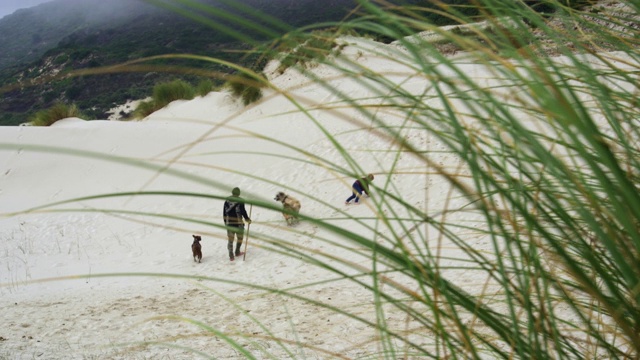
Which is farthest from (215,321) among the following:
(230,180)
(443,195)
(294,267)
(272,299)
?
(230,180)

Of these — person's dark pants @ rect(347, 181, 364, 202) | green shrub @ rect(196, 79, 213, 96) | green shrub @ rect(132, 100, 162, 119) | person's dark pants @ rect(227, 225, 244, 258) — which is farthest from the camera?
green shrub @ rect(132, 100, 162, 119)

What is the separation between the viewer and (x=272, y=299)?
7371 millimetres

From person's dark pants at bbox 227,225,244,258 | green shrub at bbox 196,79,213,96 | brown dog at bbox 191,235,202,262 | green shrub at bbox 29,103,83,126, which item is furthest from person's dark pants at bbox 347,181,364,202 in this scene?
green shrub at bbox 196,79,213,96

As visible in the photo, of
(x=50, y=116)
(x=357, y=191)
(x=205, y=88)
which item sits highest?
(x=357, y=191)

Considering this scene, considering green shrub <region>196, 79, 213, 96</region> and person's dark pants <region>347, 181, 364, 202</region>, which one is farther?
green shrub <region>196, 79, 213, 96</region>

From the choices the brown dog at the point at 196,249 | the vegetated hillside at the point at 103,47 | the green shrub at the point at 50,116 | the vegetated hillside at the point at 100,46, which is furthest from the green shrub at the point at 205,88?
the brown dog at the point at 196,249

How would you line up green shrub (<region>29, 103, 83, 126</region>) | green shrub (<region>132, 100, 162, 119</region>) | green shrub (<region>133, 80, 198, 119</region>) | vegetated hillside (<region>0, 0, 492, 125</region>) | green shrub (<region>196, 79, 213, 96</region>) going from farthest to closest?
vegetated hillside (<region>0, 0, 492, 125</region>), green shrub (<region>133, 80, 198, 119</region>), green shrub (<region>132, 100, 162, 119</region>), green shrub (<region>196, 79, 213, 96</region>), green shrub (<region>29, 103, 83, 126</region>)

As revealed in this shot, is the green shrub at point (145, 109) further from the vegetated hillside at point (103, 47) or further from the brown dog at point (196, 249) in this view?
the brown dog at point (196, 249)

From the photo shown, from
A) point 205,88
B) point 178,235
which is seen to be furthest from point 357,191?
point 205,88

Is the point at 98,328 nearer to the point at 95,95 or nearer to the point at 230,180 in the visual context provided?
the point at 230,180

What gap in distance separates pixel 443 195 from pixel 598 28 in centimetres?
1104

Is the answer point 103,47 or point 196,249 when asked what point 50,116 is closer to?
point 196,249

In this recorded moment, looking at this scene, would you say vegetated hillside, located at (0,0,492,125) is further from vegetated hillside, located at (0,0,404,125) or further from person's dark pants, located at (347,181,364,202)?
person's dark pants, located at (347,181,364,202)

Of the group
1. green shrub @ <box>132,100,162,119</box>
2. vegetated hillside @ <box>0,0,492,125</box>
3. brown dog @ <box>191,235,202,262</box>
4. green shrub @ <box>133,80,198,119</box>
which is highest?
vegetated hillside @ <box>0,0,492,125</box>
